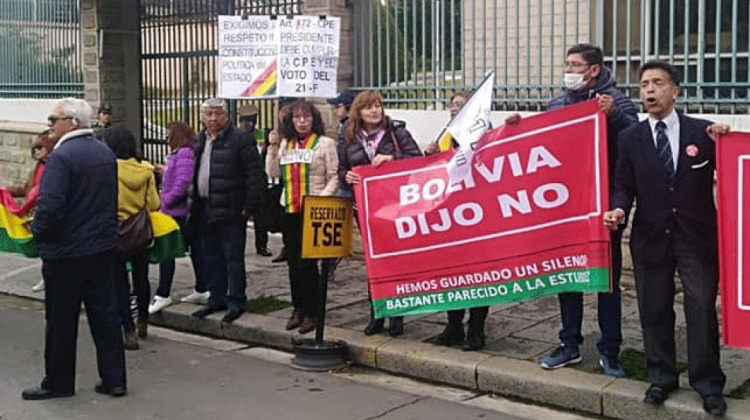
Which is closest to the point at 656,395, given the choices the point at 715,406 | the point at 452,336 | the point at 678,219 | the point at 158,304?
the point at 715,406

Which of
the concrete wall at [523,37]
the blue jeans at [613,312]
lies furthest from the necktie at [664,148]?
the concrete wall at [523,37]

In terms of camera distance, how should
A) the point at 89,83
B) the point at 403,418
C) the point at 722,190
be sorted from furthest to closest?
1. the point at 89,83
2. the point at 403,418
3. the point at 722,190

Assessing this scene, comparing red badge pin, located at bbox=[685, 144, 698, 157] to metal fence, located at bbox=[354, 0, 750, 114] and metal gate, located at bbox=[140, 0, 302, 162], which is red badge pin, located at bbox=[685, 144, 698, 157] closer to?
metal fence, located at bbox=[354, 0, 750, 114]

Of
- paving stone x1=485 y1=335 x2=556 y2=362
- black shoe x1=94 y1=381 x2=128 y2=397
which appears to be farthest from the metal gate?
black shoe x1=94 y1=381 x2=128 y2=397

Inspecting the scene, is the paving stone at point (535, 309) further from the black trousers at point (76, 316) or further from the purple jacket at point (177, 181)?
the black trousers at point (76, 316)

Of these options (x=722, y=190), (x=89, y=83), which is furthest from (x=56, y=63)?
(x=722, y=190)

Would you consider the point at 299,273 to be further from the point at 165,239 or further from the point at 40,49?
the point at 40,49

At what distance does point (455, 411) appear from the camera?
6.27m

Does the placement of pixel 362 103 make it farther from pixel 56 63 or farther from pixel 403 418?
pixel 56 63

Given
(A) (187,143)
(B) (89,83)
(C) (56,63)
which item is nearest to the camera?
(A) (187,143)

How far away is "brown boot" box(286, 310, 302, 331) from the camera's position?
8031 millimetres

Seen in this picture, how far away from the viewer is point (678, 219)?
5711 mm

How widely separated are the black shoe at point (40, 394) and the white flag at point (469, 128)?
285 cm

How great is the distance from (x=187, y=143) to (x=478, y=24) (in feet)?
11.5
